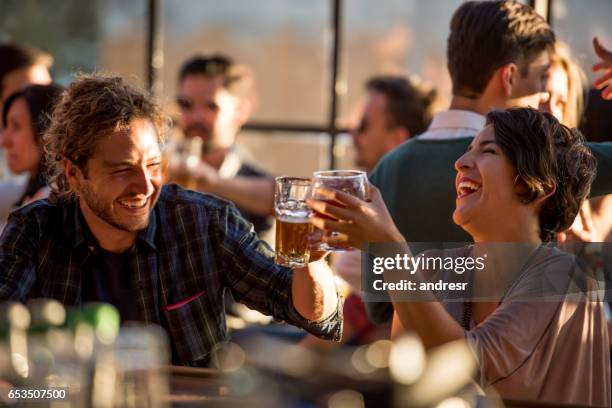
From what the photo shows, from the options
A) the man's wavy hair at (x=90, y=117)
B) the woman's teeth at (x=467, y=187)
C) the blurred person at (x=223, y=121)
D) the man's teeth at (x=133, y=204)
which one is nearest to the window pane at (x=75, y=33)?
the blurred person at (x=223, y=121)

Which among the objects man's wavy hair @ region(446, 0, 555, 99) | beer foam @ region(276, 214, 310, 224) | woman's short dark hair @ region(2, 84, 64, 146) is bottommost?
beer foam @ region(276, 214, 310, 224)

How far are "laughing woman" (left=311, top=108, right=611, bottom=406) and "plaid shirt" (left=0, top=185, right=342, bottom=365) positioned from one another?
0.43 metres

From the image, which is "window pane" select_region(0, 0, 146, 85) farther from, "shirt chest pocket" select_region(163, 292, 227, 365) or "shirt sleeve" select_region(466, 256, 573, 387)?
"shirt sleeve" select_region(466, 256, 573, 387)

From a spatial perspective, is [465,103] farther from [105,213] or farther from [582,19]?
[582,19]

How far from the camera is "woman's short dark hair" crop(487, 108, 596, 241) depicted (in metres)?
2.12

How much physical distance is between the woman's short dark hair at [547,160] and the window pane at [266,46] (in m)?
2.74

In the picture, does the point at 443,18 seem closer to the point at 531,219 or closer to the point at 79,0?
the point at 79,0

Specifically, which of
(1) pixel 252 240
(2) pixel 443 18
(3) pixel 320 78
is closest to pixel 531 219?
(1) pixel 252 240

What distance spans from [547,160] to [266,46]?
305 centimetres

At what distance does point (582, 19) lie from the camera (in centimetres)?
381

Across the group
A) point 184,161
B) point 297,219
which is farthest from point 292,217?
point 184,161

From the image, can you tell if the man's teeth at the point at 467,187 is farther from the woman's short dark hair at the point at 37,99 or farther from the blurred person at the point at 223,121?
the blurred person at the point at 223,121

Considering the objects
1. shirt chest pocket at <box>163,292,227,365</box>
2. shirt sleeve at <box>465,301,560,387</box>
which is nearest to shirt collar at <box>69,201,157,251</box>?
shirt chest pocket at <box>163,292,227,365</box>

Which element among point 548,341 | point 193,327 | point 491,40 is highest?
point 491,40
